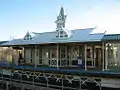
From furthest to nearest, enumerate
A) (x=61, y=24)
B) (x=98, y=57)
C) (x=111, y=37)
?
1. (x=61, y=24)
2. (x=98, y=57)
3. (x=111, y=37)

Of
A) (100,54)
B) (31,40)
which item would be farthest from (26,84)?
(100,54)

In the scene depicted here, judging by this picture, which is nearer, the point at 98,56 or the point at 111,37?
the point at 111,37

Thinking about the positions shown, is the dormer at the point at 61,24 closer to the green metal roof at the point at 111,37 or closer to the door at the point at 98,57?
the door at the point at 98,57

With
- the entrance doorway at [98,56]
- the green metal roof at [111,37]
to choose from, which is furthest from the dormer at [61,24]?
the green metal roof at [111,37]

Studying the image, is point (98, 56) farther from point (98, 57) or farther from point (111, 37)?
point (111, 37)

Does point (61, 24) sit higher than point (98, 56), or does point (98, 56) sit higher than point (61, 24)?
point (61, 24)

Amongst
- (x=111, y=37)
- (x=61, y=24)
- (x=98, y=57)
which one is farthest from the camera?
(x=61, y=24)

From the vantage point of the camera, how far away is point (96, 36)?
17781 mm

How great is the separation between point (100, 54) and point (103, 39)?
429 cm

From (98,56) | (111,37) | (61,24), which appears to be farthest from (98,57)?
(61,24)

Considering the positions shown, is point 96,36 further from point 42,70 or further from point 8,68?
point 8,68

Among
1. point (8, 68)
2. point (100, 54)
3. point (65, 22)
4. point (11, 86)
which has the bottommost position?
point (11, 86)

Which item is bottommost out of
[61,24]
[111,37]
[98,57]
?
[98,57]

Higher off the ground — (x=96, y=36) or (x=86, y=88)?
(x=96, y=36)
